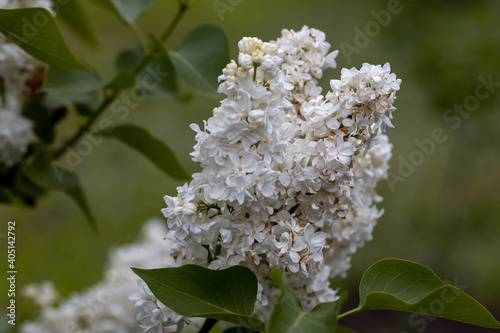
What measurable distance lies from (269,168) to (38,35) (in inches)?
17.0

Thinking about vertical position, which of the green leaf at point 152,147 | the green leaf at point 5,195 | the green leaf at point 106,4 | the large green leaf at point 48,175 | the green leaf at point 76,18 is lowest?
the green leaf at point 5,195

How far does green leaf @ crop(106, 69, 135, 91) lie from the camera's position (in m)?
0.97

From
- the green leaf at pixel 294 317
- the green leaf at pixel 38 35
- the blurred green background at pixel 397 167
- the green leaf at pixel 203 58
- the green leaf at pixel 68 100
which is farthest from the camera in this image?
the blurred green background at pixel 397 167

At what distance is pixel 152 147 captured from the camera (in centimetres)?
107

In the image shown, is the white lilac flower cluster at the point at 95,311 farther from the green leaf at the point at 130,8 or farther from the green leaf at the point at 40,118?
the green leaf at the point at 130,8

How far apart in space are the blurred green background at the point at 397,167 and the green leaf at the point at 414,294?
1726 millimetres

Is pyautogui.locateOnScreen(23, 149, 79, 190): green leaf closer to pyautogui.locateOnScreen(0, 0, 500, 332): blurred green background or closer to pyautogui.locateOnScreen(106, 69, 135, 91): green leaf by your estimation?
pyautogui.locateOnScreen(106, 69, 135, 91): green leaf

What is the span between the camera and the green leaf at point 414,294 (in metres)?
0.60

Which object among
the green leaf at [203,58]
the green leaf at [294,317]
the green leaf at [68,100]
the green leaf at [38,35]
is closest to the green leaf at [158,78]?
the green leaf at [203,58]

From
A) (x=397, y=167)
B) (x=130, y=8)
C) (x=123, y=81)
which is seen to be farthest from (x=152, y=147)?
(x=397, y=167)

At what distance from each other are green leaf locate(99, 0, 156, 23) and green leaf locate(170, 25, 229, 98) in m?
0.20

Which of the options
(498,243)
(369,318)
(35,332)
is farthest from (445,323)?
(35,332)

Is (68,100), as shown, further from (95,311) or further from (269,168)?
(269,168)

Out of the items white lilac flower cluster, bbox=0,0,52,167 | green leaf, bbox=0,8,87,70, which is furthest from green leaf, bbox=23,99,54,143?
green leaf, bbox=0,8,87,70
